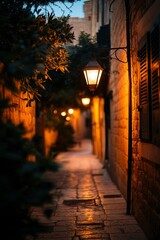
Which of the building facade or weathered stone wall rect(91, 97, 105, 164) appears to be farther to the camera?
weathered stone wall rect(91, 97, 105, 164)

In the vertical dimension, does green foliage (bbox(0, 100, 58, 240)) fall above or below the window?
below

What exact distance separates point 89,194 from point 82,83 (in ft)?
15.4

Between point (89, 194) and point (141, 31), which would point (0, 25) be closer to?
point (141, 31)

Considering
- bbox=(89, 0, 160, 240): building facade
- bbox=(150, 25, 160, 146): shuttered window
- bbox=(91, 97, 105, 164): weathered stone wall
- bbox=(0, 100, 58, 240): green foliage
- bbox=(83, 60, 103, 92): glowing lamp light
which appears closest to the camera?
bbox=(0, 100, 58, 240): green foliage

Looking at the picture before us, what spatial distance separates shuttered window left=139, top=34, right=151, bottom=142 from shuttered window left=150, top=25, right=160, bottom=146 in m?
0.23

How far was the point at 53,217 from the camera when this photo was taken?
23.5 feet

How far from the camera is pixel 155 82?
5.00 m

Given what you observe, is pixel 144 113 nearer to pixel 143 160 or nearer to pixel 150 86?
pixel 150 86

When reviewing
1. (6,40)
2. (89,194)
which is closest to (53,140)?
(89,194)

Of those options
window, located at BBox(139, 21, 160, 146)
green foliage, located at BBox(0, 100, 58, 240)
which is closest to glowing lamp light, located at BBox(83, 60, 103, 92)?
window, located at BBox(139, 21, 160, 146)

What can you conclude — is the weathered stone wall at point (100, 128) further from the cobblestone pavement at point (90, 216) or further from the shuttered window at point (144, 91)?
the shuttered window at point (144, 91)

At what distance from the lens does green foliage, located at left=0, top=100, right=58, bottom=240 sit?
278cm

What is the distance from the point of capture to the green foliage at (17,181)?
2783 millimetres

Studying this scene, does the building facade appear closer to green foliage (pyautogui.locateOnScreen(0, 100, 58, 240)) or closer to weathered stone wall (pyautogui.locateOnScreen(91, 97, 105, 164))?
green foliage (pyautogui.locateOnScreen(0, 100, 58, 240))
